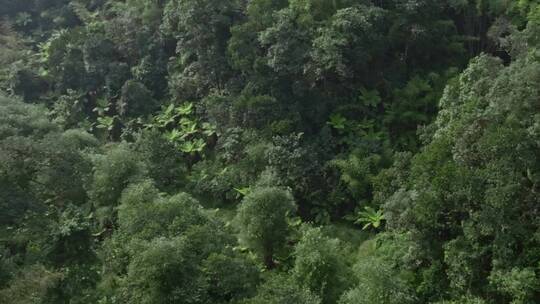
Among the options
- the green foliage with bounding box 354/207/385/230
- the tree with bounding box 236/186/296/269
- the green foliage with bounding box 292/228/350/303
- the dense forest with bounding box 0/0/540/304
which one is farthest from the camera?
the green foliage with bounding box 354/207/385/230

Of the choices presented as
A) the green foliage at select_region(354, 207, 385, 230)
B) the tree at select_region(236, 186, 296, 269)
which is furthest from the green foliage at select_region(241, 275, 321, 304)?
the green foliage at select_region(354, 207, 385, 230)

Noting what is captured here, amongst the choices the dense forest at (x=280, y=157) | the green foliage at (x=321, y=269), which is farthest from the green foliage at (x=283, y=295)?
the green foliage at (x=321, y=269)

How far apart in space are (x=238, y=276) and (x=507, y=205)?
8192 millimetres

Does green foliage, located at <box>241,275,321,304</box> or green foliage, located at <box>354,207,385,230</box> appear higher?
green foliage, located at <box>241,275,321,304</box>

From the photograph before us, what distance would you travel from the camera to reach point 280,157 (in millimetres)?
22844

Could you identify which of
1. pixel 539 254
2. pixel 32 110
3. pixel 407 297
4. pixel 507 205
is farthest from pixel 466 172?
pixel 32 110

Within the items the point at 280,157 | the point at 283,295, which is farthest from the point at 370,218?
the point at 283,295

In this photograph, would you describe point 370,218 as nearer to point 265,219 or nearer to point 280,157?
point 265,219

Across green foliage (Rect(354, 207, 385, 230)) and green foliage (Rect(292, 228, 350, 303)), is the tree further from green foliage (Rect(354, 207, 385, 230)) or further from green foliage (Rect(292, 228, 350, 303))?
green foliage (Rect(354, 207, 385, 230))

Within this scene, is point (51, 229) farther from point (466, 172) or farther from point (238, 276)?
point (466, 172)

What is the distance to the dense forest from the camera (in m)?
15.7

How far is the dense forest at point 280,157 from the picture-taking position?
15711 mm

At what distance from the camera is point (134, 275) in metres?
16.3

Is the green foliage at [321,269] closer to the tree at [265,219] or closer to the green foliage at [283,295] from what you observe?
the green foliage at [283,295]
